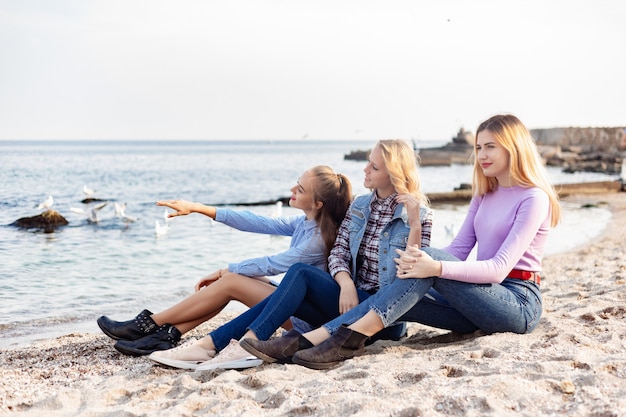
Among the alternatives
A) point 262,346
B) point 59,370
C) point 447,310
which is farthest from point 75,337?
point 447,310

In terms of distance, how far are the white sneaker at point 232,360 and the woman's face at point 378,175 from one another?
1.18 meters

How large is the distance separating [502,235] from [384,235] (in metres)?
0.66

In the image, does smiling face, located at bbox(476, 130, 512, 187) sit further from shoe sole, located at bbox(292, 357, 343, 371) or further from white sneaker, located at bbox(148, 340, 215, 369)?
white sneaker, located at bbox(148, 340, 215, 369)

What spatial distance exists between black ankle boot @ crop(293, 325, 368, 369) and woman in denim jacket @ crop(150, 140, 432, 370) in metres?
0.23

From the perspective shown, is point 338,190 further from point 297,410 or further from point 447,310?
point 297,410

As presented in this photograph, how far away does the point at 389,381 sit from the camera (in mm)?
3115

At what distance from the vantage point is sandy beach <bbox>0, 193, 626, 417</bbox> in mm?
2762

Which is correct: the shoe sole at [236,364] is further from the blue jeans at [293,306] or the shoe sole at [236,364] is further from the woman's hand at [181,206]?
the woman's hand at [181,206]

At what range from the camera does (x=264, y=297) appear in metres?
4.19

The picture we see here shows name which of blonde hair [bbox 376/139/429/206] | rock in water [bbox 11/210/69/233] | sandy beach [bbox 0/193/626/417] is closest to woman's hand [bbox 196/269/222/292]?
sandy beach [bbox 0/193/626/417]

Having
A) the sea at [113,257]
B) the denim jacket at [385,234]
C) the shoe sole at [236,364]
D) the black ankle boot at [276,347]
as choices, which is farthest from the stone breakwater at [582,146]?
the shoe sole at [236,364]

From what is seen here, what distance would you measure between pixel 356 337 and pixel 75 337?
2588 mm

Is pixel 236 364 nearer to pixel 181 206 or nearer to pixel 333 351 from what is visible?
pixel 333 351

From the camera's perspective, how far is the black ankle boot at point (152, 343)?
409cm
